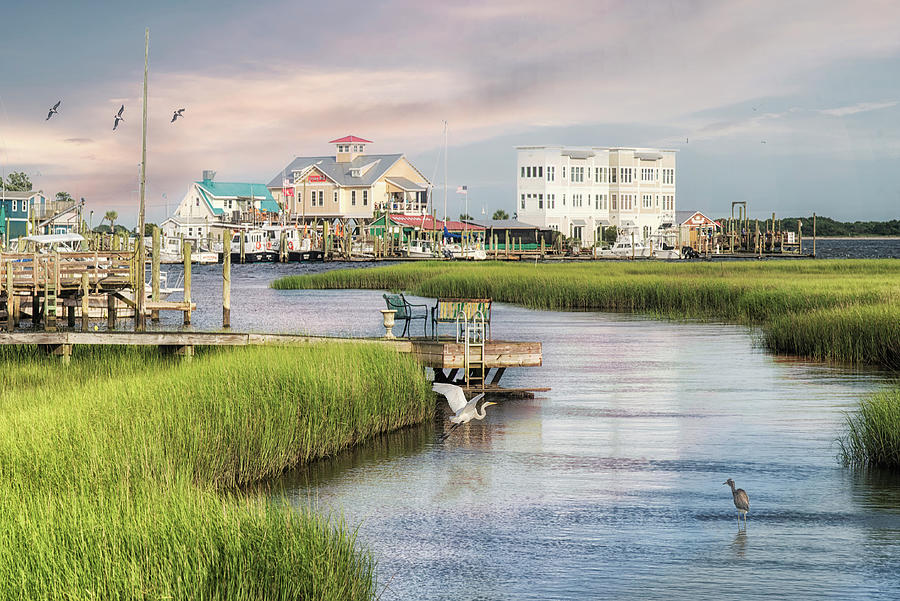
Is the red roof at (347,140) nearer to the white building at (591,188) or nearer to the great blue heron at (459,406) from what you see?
the white building at (591,188)

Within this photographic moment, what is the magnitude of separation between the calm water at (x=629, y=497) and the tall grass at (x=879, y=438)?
522 millimetres

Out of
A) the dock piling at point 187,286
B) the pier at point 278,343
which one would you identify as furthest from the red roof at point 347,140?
the pier at point 278,343

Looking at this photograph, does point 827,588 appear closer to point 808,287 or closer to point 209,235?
point 808,287

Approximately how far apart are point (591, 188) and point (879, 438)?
10620 centimetres

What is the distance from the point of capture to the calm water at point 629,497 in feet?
35.3

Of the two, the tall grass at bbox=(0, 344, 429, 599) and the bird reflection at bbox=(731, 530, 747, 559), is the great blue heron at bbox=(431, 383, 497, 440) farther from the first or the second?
the bird reflection at bbox=(731, 530, 747, 559)

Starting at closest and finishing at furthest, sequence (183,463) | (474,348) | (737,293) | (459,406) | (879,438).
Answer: (183,463) < (879,438) < (459,406) < (474,348) < (737,293)

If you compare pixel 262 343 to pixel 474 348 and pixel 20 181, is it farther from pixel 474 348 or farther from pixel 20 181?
pixel 20 181

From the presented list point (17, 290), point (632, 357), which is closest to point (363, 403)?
point (632, 357)

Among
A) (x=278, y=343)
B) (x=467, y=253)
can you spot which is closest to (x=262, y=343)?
(x=278, y=343)

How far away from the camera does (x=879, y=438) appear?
1538cm

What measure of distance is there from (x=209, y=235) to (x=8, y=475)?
111m

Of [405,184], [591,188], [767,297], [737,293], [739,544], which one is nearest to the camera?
[739,544]

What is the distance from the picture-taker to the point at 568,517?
42.6 ft
